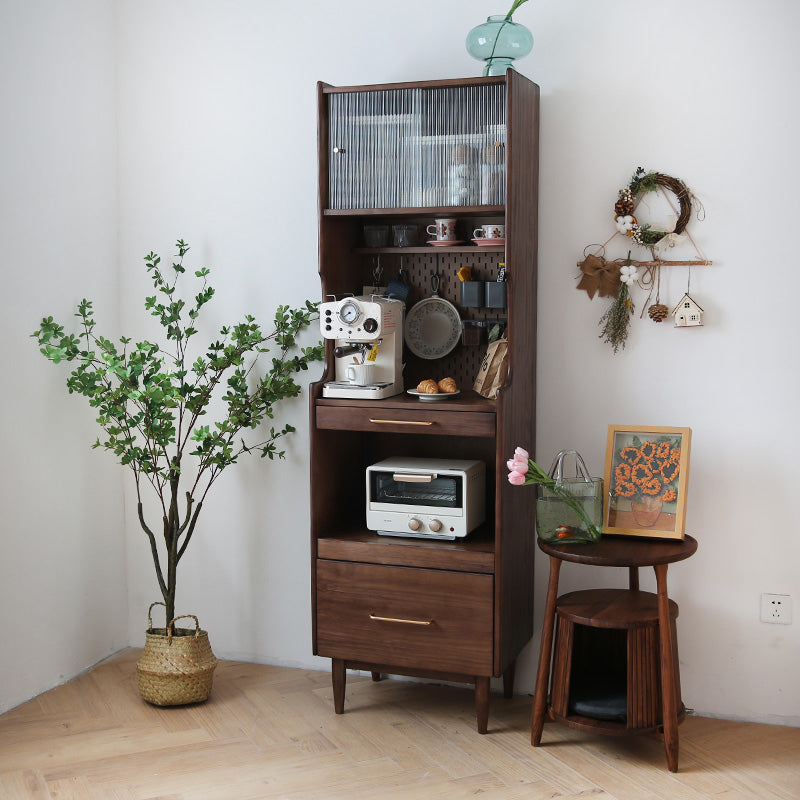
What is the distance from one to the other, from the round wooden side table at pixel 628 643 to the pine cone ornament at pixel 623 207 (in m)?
1.02

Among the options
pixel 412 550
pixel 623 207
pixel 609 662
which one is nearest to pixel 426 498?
pixel 412 550

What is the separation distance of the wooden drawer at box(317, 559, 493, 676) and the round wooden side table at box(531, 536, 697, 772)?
20 cm

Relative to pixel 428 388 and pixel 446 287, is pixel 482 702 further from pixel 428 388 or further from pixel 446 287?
pixel 446 287

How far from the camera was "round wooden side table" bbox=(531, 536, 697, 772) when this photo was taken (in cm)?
261

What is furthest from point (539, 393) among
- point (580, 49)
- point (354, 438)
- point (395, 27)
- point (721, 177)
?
point (395, 27)

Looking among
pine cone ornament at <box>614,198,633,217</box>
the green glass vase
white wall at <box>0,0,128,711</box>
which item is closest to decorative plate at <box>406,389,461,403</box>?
pine cone ornament at <box>614,198,633,217</box>

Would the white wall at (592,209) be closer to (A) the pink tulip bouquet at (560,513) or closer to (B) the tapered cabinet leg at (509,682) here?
(B) the tapered cabinet leg at (509,682)

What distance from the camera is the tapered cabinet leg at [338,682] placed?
2996 mm

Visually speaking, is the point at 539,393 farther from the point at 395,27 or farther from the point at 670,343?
the point at 395,27

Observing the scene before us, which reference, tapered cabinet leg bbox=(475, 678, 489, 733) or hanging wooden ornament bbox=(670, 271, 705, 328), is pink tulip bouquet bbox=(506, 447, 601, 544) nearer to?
tapered cabinet leg bbox=(475, 678, 489, 733)

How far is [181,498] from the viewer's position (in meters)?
3.57

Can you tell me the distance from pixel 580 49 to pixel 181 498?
7.04ft

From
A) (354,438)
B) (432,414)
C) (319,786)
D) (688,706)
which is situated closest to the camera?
(319,786)

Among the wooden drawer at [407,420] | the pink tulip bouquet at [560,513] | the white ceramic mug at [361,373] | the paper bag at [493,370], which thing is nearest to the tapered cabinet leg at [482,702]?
the pink tulip bouquet at [560,513]
